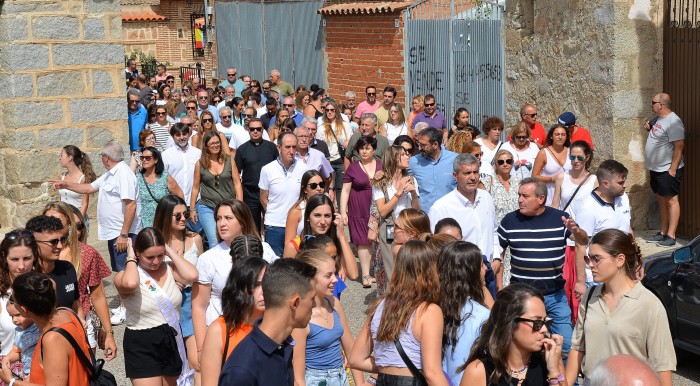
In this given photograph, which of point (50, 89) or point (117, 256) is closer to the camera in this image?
point (117, 256)

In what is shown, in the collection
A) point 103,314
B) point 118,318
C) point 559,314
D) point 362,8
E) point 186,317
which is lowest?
point 118,318

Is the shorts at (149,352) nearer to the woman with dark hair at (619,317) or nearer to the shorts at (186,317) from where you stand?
the shorts at (186,317)

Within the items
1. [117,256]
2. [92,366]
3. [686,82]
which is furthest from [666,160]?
[92,366]

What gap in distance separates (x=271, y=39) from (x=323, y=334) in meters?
19.7

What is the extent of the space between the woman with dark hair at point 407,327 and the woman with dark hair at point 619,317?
792 millimetres

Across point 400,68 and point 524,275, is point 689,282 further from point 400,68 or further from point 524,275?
point 400,68

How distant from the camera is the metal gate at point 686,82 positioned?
478 inches

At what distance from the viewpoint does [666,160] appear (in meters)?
12.0

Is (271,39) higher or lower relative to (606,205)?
higher

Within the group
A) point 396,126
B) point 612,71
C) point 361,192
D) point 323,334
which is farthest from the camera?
point 396,126

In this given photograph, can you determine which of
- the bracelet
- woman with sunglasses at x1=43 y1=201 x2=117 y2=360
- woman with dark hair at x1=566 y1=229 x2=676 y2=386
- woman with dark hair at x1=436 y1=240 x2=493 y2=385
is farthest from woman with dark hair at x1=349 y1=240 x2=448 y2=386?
woman with sunglasses at x1=43 y1=201 x2=117 y2=360

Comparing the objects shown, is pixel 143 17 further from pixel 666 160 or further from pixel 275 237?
pixel 275 237

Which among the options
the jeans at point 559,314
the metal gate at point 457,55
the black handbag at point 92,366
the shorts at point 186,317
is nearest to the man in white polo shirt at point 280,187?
the shorts at point 186,317

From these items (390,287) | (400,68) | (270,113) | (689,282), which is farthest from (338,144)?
(390,287)
